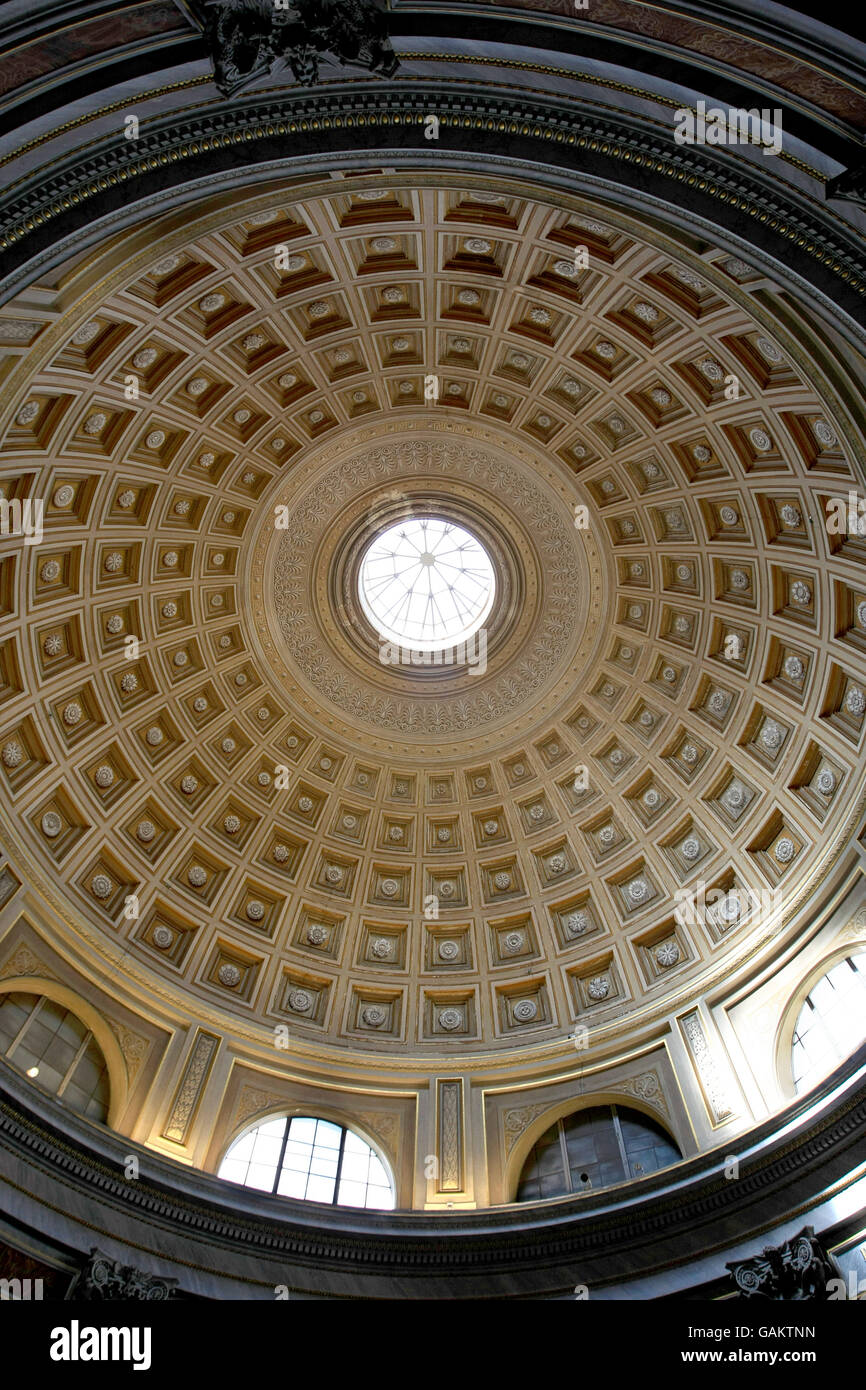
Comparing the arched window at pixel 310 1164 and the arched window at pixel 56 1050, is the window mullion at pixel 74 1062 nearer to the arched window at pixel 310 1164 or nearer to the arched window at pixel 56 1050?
the arched window at pixel 56 1050

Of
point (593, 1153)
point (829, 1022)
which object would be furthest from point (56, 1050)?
point (829, 1022)

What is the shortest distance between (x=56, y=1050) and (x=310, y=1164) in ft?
20.0

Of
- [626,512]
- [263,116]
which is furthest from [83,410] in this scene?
[626,512]

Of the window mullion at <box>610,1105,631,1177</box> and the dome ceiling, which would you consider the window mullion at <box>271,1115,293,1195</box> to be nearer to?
the dome ceiling

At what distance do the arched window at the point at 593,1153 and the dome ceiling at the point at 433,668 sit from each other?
2.42 meters

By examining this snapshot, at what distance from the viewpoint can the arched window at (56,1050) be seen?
18.8 m

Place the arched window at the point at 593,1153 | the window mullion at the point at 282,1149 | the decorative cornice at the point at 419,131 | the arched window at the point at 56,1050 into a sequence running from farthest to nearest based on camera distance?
the window mullion at the point at 282,1149 < the arched window at the point at 593,1153 < the arched window at the point at 56,1050 < the decorative cornice at the point at 419,131

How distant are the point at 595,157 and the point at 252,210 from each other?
19.2 ft

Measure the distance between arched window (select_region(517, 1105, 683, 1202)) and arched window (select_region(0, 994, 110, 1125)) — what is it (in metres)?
9.37

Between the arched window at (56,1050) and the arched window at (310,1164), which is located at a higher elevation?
the arched window at (56,1050)

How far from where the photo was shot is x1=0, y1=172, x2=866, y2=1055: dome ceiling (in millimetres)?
18078

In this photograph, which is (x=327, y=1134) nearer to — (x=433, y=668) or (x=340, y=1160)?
(x=340, y=1160)

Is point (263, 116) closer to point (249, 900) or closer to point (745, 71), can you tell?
point (745, 71)

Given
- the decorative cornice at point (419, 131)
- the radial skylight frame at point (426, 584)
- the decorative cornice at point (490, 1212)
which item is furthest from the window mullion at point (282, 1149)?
the decorative cornice at point (419, 131)
